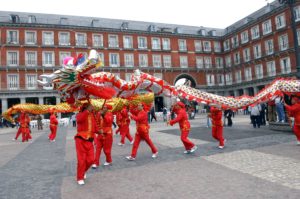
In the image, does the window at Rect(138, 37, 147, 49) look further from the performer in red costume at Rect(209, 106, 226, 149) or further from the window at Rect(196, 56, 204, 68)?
the performer in red costume at Rect(209, 106, 226, 149)

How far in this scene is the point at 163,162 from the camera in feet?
21.6

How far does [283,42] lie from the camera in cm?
3291

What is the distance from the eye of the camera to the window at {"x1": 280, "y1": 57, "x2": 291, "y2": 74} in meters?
32.2

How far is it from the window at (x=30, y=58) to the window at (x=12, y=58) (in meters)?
1.15

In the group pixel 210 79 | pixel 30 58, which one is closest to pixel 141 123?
pixel 30 58

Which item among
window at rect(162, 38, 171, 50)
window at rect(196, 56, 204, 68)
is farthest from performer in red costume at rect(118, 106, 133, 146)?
window at rect(196, 56, 204, 68)

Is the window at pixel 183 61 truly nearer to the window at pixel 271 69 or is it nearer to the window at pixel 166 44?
the window at pixel 166 44

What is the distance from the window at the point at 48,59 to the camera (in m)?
33.0

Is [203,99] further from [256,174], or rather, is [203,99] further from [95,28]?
[95,28]

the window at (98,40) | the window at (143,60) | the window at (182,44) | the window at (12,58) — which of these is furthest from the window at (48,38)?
the window at (182,44)

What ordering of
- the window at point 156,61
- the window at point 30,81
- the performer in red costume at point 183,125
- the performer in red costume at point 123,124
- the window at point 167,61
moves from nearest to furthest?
the performer in red costume at point 183,125, the performer in red costume at point 123,124, the window at point 30,81, the window at point 156,61, the window at point 167,61

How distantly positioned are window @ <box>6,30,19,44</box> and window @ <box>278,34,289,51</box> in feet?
118

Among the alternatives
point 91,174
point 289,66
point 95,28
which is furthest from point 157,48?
point 91,174

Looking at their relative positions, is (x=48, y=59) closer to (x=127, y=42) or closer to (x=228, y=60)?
(x=127, y=42)
